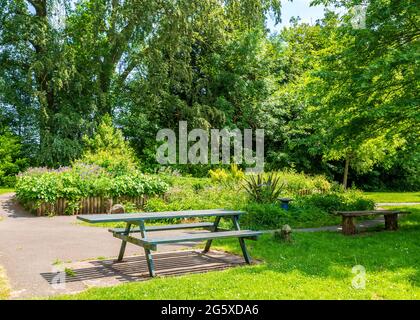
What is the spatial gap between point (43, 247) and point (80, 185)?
15.2 feet

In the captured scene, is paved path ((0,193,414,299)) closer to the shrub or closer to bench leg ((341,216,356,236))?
bench leg ((341,216,356,236))

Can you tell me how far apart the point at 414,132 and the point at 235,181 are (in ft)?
20.1

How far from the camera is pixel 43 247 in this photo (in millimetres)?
7500

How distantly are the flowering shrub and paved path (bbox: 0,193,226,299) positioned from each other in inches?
25.8

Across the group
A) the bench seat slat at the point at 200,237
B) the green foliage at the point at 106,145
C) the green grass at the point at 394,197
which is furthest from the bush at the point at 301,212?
the green foliage at the point at 106,145

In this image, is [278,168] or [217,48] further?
[217,48]

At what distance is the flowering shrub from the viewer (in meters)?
11.4

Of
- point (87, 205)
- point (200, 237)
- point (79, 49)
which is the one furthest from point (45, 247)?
point (79, 49)

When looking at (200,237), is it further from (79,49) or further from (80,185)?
(79,49)

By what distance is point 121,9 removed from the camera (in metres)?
19.3

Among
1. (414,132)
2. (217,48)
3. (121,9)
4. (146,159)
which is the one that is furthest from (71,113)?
(414,132)
